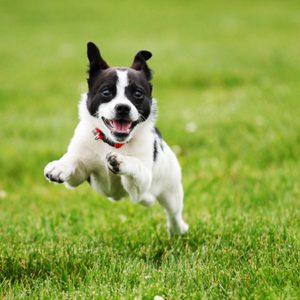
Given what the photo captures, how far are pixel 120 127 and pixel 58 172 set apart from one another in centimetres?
51

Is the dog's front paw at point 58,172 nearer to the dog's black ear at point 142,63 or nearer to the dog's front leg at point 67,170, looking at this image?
the dog's front leg at point 67,170

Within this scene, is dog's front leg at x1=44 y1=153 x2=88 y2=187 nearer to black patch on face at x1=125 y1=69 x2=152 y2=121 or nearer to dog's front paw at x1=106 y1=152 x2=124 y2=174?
dog's front paw at x1=106 y1=152 x2=124 y2=174

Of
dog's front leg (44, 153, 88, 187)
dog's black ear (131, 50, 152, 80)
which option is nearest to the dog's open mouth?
dog's front leg (44, 153, 88, 187)

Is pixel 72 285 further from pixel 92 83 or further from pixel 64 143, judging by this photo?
pixel 64 143

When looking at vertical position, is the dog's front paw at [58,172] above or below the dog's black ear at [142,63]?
below

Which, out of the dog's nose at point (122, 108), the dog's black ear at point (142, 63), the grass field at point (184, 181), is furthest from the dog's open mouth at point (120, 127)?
the grass field at point (184, 181)

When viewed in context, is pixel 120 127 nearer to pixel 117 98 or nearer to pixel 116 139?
pixel 116 139

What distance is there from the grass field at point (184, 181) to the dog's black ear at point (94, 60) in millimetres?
1350

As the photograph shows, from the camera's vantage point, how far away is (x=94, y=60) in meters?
3.93

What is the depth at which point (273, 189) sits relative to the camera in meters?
6.07

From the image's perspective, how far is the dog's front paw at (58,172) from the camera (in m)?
3.57

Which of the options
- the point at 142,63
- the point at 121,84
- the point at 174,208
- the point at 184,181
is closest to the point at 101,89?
the point at 121,84

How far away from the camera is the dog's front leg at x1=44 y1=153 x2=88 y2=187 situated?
3578mm

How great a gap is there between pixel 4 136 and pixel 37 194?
238 centimetres
